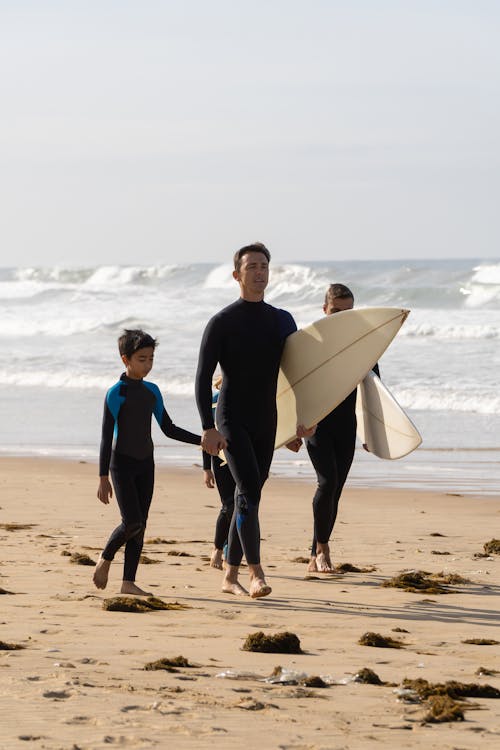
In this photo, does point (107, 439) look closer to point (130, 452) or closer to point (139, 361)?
point (130, 452)

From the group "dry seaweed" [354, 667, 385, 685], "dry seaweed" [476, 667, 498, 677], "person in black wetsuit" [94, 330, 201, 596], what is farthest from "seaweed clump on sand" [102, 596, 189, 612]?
"dry seaweed" [476, 667, 498, 677]

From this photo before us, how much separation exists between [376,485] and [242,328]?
4.92 meters

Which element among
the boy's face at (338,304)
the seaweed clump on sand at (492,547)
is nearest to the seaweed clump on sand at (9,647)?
the boy's face at (338,304)

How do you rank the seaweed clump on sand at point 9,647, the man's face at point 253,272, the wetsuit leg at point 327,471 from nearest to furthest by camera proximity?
the seaweed clump on sand at point 9,647
the man's face at point 253,272
the wetsuit leg at point 327,471

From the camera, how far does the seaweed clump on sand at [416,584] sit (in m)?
5.99

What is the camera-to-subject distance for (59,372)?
21.8 metres

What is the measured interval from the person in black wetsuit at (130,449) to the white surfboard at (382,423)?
1.93m

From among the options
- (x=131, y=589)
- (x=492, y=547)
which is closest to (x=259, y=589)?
(x=131, y=589)

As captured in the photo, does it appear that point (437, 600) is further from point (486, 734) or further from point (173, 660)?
point (486, 734)

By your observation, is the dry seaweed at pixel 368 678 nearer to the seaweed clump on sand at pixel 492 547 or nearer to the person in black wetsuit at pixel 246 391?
the person in black wetsuit at pixel 246 391

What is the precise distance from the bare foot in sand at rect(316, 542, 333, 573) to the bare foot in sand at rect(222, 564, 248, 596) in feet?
2.65

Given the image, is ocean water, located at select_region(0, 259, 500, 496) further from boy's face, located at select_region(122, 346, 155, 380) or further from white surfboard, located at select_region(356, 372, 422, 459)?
boy's face, located at select_region(122, 346, 155, 380)

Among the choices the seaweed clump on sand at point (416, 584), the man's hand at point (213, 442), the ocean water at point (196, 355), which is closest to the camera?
the man's hand at point (213, 442)

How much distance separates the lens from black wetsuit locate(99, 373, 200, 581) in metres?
5.68
